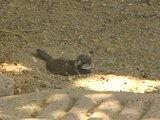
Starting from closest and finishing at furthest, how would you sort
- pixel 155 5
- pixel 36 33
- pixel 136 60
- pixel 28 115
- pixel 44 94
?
pixel 28 115 < pixel 44 94 < pixel 136 60 < pixel 36 33 < pixel 155 5

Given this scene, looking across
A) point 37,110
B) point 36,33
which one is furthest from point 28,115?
point 36,33

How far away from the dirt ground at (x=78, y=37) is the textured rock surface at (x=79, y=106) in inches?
25.0

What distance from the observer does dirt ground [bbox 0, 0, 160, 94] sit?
4.51 meters

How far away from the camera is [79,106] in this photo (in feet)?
10.9

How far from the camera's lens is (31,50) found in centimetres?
492

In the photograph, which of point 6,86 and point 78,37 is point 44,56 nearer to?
point 78,37

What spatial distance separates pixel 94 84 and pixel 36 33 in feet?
4.14

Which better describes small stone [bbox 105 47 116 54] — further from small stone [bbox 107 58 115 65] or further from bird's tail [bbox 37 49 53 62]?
bird's tail [bbox 37 49 53 62]

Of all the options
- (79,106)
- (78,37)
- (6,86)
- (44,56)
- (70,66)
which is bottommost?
(79,106)

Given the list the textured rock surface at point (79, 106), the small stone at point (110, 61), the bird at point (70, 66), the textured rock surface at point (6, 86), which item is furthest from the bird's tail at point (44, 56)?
the textured rock surface at point (79, 106)

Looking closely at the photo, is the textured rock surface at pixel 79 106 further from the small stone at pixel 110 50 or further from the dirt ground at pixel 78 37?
the small stone at pixel 110 50

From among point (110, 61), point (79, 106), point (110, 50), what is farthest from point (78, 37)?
point (79, 106)

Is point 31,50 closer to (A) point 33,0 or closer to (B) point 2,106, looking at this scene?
(A) point 33,0

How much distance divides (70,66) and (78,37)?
77 centimetres
